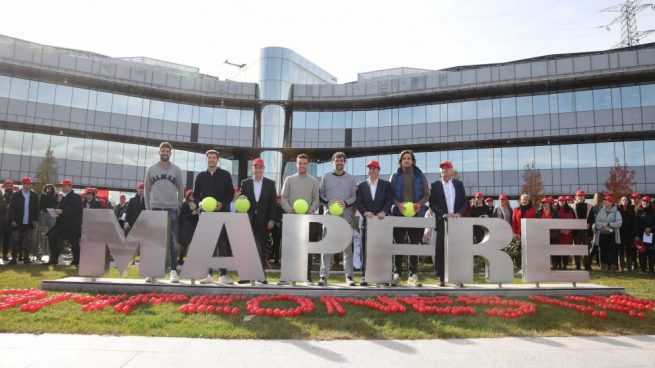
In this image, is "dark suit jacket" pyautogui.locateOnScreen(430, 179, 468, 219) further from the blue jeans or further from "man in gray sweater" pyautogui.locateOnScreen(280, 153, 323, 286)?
the blue jeans

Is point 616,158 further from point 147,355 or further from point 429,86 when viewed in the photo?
point 147,355

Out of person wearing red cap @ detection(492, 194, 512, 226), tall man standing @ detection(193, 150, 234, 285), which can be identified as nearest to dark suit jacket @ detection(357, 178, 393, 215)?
tall man standing @ detection(193, 150, 234, 285)

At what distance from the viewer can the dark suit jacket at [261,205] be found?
7972 millimetres

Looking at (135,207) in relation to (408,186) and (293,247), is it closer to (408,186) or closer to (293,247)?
(293,247)


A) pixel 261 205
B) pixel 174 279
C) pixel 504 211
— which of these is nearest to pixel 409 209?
pixel 261 205

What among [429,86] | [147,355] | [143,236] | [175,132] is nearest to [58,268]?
[143,236]

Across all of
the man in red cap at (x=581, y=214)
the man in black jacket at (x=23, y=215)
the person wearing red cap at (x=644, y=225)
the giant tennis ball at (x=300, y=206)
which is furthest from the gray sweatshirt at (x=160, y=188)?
the person wearing red cap at (x=644, y=225)

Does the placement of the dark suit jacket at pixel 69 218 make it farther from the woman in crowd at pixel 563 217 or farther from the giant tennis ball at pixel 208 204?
the woman in crowd at pixel 563 217

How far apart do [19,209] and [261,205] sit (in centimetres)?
726

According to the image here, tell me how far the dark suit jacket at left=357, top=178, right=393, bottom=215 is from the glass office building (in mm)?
27600

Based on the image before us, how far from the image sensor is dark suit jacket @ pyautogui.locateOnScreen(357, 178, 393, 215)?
7.94 m

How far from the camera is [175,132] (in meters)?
36.0

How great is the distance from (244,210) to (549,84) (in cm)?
3062

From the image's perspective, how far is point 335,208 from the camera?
758 centimetres
